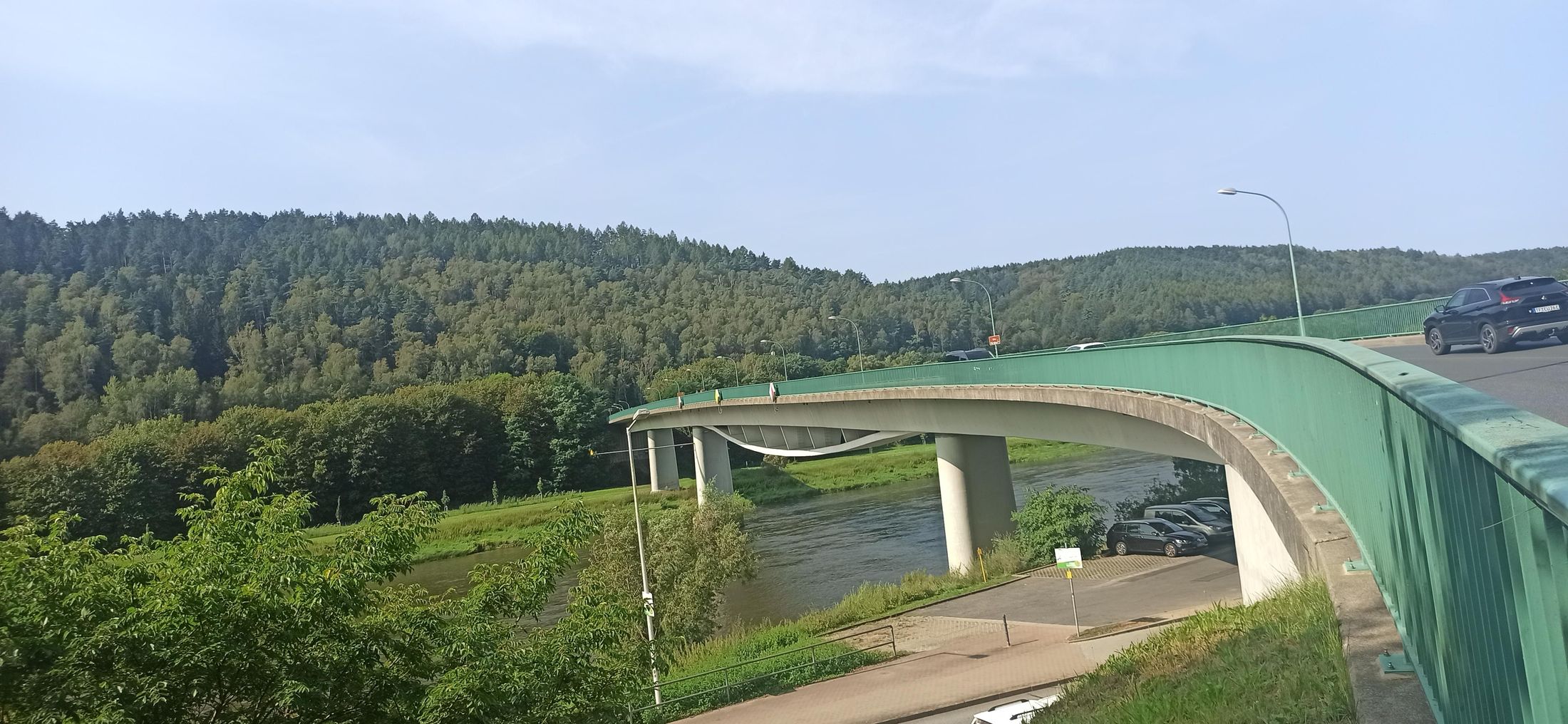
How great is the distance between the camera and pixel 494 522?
2840 inches

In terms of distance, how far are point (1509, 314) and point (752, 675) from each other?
16859 mm

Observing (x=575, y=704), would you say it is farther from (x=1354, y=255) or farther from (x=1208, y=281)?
(x=1208, y=281)

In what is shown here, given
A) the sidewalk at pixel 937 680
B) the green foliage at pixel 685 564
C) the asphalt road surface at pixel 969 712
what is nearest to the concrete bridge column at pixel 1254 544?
the asphalt road surface at pixel 969 712

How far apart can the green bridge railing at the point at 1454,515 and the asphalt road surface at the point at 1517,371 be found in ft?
12.8

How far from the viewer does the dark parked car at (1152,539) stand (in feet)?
99.9

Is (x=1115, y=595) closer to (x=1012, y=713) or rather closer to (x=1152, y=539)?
(x=1152, y=539)

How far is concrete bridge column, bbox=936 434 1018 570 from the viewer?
34.2 meters

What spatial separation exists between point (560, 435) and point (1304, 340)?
330 feet

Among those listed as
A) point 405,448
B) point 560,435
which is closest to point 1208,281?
point 560,435

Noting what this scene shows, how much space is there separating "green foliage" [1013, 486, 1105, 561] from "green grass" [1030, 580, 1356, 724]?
22256 millimetres

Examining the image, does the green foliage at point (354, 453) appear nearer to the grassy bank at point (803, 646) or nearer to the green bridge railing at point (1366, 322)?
the grassy bank at point (803, 646)

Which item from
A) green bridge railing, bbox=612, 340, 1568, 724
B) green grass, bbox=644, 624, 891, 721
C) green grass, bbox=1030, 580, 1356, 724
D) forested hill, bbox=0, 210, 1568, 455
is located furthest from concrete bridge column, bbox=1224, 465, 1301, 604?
forested hill, bbox=0, 210, 1568, 455

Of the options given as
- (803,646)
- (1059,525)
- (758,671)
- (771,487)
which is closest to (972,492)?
(1059,525)

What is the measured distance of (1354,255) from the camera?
266 ft
